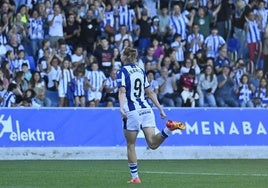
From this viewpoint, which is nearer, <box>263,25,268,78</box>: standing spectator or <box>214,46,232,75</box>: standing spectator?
<box>214,46,232,75</box>: standing spectator

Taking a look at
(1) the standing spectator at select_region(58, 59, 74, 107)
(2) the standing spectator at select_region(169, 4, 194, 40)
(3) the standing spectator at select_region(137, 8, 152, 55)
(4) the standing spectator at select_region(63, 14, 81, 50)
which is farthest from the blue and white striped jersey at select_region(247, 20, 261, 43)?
(1) the standing spectator at select_region(58, 59, 74, 107)

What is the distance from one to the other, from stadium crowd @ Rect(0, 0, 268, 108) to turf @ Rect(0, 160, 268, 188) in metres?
4.75

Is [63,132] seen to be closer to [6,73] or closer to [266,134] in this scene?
[6,73]

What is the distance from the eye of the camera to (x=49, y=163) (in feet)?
69.4

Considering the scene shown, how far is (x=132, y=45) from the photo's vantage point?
2900 centimetres

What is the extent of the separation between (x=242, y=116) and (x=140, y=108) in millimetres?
9548

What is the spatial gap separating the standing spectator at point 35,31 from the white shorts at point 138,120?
12.2 meters

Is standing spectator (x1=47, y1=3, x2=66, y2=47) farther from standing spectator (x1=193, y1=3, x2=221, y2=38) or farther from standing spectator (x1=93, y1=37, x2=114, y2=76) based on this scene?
standing spectator (x1=193, y1=3, x2=221, y2=38)

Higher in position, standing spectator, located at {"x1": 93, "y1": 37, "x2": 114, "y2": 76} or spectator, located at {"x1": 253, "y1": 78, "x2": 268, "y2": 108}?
standing spectator, located at {"x1": 93, "y1": 37, "x2": 114, "y2": 76}

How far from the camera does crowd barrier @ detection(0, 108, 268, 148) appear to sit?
23.1 meters

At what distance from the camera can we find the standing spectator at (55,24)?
91.9 feet

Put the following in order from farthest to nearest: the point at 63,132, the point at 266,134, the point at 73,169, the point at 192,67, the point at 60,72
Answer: the point at 192,67, the point at 60,72, the point at 266,134, the point at 63,132, the point at 73,169

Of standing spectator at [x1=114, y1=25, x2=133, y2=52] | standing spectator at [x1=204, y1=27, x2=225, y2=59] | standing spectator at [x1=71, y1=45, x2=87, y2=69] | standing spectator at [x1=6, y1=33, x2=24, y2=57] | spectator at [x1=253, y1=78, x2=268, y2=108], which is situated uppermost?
standing spectator at [x1=6, y1=33, x2=24, y2=57]

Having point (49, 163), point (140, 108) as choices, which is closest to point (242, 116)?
point (49, 163)
